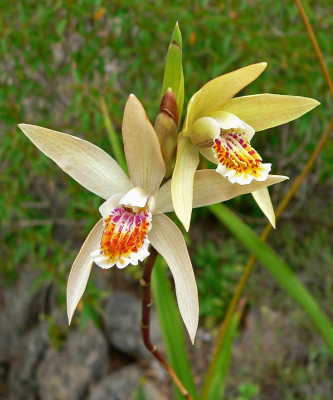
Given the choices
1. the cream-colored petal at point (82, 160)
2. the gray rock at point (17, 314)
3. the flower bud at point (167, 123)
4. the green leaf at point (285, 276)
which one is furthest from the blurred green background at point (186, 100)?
the flower bud at point (167, 123)

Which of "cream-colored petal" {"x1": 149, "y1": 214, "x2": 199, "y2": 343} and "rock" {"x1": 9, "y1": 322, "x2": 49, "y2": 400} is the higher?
"cream-colored petal" {"x1": 149, "y1": 214, "x2": 199, "y2": 343}

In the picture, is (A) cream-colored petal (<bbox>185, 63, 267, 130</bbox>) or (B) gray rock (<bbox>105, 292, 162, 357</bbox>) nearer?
(A) cream-colored petal (<bbox>185, 63, 267, 130</bbox>)

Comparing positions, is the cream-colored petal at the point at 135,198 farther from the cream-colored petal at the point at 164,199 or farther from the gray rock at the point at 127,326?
the gray rock at the point at 127,326

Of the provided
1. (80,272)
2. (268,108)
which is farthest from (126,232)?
(268,108)

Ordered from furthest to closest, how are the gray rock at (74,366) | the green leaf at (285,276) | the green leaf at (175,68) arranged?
1. the gray rock at (74,366)
2. the green leaf at (285,276)
3. the green leaf at (175,68)

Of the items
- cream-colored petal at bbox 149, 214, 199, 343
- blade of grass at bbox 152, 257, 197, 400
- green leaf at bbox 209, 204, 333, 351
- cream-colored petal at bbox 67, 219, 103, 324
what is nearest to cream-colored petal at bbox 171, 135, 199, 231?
cream-colored petal at bbox 149, 214, 199, 343

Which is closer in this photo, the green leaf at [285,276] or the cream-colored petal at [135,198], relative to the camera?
the cream-colored petal at [135,198]

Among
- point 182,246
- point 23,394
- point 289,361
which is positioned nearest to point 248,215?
point 289,361

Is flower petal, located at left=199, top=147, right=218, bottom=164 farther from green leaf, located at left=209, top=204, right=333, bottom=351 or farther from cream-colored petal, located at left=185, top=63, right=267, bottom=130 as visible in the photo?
green leaf, located at left=209, top=204, right=333, bottom=351
